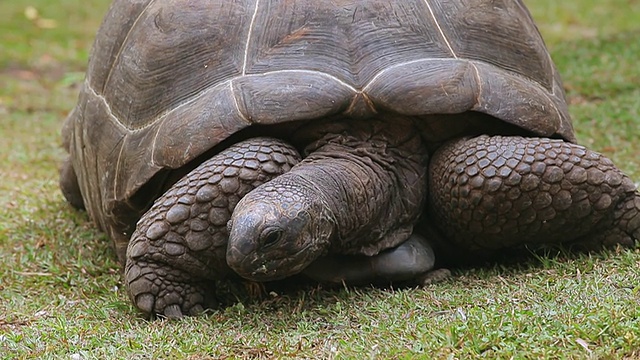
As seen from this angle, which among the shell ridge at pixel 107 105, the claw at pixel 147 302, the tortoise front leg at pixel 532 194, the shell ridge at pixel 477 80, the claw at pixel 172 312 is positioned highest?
the shell ridge at pixel 477 80

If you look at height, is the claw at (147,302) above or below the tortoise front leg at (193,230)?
below

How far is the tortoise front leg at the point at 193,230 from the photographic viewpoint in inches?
156

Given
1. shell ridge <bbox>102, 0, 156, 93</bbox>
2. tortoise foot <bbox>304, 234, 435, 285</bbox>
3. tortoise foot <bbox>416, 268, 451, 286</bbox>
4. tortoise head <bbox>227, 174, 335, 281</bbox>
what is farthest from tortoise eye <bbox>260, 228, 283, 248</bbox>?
shell ridge <bbox>102, 0, 156, 93</bbox>

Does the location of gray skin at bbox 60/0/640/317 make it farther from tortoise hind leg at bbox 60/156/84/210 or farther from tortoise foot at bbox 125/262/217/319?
tortoise hind leg at bbox 60/156/84/210

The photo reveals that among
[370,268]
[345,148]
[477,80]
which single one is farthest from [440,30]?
[370,268]

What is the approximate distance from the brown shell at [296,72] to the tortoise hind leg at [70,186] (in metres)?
1.04

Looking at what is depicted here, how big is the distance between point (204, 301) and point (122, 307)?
362 mm

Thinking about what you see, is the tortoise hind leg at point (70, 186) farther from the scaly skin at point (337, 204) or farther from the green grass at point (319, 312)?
the scaly skin at point (337, 204)

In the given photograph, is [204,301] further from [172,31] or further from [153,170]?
[172,31]

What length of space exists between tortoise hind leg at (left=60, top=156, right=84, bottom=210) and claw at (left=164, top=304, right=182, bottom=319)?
2.01 metres

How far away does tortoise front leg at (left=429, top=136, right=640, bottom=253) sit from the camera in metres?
4.08

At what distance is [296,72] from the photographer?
418cm

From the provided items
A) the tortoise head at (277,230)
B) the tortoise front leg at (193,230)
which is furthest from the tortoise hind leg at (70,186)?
the tortoise head at (277,230)

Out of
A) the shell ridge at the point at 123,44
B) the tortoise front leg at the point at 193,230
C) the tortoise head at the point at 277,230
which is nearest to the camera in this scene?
the tortoise head at the point at 277,230
